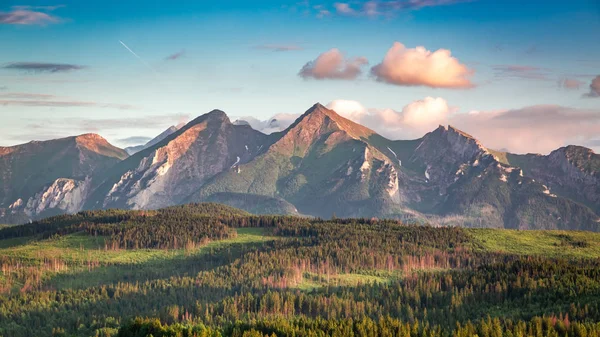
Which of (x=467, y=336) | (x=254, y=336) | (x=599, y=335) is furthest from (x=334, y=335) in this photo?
(x=599, y=335)

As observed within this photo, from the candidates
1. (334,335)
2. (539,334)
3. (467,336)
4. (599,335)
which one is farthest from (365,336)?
(599,335)

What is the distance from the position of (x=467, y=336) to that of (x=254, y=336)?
2161 inches

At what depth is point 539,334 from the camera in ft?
630

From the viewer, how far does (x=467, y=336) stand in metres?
197

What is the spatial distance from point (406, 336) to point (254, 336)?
39.6 metres

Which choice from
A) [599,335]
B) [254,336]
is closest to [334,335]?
[254,336]

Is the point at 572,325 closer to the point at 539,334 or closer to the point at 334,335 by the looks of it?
the point at 539,334

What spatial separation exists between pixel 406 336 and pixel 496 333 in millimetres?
23601

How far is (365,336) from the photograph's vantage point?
19950 cm

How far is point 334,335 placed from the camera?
7844 inches

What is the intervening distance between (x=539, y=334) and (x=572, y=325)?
44.3 ft

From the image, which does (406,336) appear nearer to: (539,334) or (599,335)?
(539,334)

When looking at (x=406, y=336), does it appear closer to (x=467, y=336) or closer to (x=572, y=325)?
A: (x=467, y=336)

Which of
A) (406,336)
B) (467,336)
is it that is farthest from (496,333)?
(406,336)
